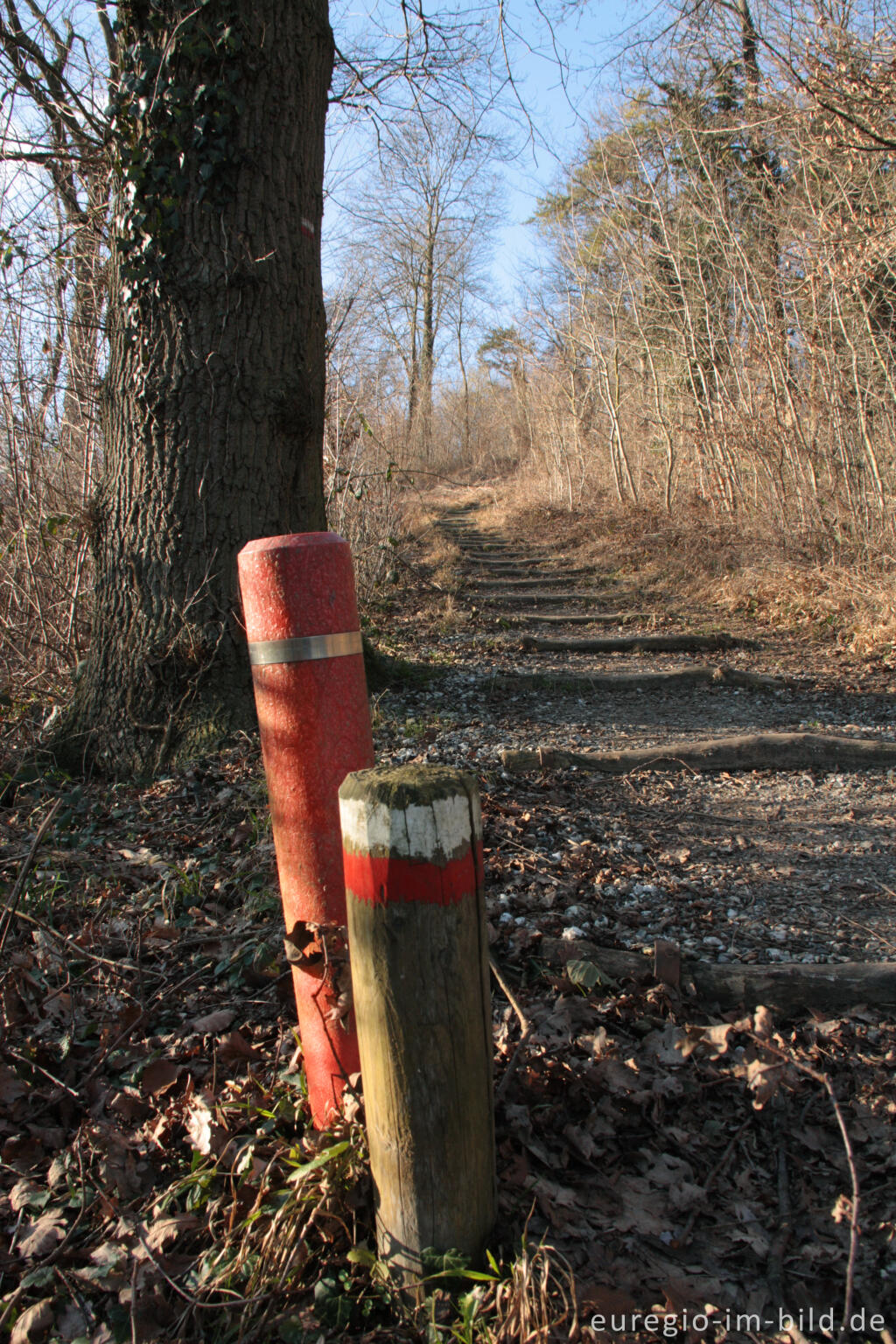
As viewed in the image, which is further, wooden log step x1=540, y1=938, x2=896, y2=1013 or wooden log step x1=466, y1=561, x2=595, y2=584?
wooden log step x1=466, y1=561, x2=595, y2=584

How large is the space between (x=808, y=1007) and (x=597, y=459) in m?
13.9

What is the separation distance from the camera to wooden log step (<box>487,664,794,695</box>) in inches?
225

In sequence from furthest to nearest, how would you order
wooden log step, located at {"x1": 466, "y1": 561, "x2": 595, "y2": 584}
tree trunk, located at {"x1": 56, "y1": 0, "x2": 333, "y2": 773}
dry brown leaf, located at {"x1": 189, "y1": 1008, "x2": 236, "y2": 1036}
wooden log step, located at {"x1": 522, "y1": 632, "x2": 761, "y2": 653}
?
wooden log step, located at {"x1": 466, "y1": 561, "x2": 595, "y2": 584} → wooden log step, located at {"x1": 522, "y1": 632, "x2": 761, "y2": 653} → tree trunk, located at {"x1": 56, "y1": 0, "x2": 333, "y2": 773} → dry brown leaf, located at {"x1": 189, "y1": 1008, "x2": 236, "y2": 1036}

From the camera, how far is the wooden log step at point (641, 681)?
5.71 meters

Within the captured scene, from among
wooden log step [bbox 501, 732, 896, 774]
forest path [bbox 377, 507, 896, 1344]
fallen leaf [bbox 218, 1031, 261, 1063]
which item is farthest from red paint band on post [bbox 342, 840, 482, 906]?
wooden log step [bbox 501, 732, 896, 774]

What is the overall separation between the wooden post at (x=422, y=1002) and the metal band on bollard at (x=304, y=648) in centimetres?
31

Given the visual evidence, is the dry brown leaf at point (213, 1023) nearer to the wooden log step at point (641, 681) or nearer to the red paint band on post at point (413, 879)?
the red paint band on post at point (413, 879)

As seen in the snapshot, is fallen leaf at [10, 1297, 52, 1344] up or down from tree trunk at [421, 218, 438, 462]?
down

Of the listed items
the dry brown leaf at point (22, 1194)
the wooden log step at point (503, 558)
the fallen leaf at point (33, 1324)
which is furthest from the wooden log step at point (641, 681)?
the wooden log step at point (503, 558)

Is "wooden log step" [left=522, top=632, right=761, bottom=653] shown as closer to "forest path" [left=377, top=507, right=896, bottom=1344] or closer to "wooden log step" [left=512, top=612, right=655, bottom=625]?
"wooden log step" [left=512, top=612, right=655, bottom=625]

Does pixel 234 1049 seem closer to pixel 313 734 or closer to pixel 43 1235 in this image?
pixel 43 1235

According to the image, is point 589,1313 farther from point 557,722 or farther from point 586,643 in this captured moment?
point 586,643

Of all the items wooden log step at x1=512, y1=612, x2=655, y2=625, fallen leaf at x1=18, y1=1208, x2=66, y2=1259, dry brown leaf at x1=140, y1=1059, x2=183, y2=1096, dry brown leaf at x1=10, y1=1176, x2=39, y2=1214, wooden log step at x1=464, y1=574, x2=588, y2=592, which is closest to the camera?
fallen leaf at x1=18, y1=1208, x2=66, y2=1259

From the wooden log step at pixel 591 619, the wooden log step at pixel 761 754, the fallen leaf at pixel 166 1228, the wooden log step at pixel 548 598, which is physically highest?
the wooden log step at pixel 548 598
